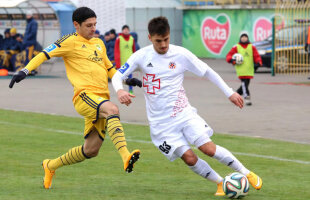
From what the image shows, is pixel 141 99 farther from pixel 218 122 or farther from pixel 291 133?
pixel 291 133

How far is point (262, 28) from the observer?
36.5 m

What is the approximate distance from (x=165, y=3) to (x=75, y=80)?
3375cm

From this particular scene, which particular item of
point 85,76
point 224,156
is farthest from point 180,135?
point 85,76

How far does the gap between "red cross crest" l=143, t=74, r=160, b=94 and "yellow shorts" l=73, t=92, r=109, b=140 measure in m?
0.53

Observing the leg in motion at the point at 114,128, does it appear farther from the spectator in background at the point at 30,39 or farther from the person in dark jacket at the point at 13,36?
the person in dark jacket at the point at 13,36

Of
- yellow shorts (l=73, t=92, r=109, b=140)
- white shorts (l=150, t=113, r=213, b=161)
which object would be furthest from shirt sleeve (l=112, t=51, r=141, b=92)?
white shorts (l=150, t=113, r=213, b=161)

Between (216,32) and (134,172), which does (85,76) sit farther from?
(216,32)

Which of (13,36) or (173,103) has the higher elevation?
(173,103)

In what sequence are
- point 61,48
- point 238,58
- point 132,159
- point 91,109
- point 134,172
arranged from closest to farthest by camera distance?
point 132,159 < point 91,109 < point 61,48 < point 134,172 < point 238,58

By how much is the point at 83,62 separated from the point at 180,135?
1.40 meters

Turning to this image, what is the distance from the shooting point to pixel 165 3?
41219 millimetres

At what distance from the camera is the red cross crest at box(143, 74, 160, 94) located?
7.23 m

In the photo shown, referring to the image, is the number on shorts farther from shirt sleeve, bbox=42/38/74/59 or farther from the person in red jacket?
the person in red jacket

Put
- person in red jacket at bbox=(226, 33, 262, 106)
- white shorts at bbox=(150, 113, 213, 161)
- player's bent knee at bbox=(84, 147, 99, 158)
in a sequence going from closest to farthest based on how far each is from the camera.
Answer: white shorts at bbox=(150, 113, 213, 161)
player's bent knee at bbox=(84, 147, 99, 158)
person in red jacket at bbox=(226, 33, 262, 106)
